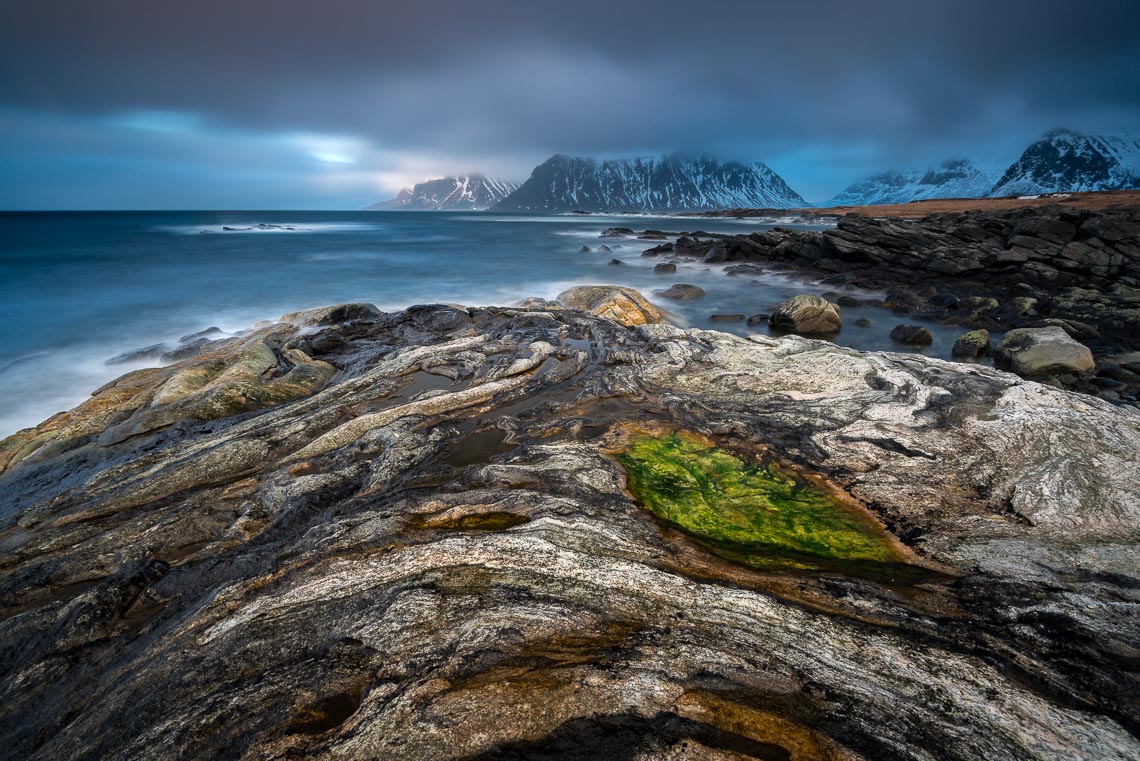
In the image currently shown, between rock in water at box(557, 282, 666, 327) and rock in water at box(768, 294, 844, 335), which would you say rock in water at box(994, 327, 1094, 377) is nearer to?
rock in water at box(768, 294, 844, 335)

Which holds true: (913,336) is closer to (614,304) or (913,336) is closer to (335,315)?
(614,304)

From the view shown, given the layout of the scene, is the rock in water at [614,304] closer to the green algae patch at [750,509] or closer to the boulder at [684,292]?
the boulder at [684,292]

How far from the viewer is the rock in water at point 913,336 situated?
→ 75.0 ft

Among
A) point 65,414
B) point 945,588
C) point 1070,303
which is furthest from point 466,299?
point 1070,303

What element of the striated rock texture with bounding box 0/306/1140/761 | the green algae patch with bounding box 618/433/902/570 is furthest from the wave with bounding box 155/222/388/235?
the green algae patch with bounding box 618/433/902/570

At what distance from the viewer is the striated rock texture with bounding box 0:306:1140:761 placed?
428 centimetres

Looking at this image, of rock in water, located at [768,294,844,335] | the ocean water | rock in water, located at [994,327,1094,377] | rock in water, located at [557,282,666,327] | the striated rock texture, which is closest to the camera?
the striated rock texture

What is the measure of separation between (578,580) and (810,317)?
23.5 metres

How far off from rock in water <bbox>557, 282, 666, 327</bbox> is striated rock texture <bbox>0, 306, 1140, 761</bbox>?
10.5 meters

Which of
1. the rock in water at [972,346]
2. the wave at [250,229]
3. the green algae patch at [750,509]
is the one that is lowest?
the green algae patch at [750,509]

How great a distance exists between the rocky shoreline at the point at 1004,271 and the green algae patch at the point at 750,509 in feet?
48.8

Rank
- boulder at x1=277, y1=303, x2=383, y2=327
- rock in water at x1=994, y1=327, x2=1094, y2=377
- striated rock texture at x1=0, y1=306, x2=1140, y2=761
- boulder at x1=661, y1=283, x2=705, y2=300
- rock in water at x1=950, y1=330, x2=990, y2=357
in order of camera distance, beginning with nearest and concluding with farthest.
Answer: striated rock texture at x1=0, y1=306, x2=1140, y2=761
rock in water at x1=994, y1=327, x2=1094, y2=377
rock in water at x1=950, y1=330, x2=990, y2=357
boulder at x1=277, y1=303, x2=383, y2=327
boulder at x1=661, y1=283, x2=705, y2=300

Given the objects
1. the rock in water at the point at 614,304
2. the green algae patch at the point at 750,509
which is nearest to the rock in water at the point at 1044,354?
the rock in water at the point at 614,304

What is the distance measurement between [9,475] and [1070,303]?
4575cm
